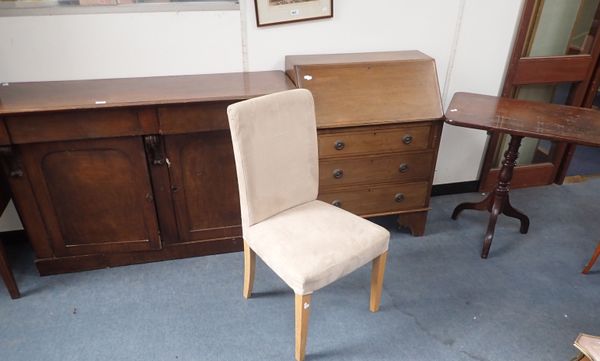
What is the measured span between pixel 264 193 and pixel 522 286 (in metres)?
1.39

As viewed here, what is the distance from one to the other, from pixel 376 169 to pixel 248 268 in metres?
0.81

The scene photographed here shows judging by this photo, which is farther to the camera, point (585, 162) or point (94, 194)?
point (585, 162)

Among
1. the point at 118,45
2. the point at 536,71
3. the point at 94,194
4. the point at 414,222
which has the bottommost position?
the point at 414,222

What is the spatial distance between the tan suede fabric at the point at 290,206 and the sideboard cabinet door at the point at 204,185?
399 millimetres

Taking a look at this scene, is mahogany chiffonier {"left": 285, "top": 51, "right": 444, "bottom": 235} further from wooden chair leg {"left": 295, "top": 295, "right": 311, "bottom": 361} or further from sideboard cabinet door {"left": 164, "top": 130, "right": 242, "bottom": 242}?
wooden chair leg {"left": 295, "top": 295, "right": 311, "bottom": 361}

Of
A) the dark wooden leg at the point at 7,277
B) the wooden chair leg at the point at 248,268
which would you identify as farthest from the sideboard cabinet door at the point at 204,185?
the dark wooden leg at the point at 7,277

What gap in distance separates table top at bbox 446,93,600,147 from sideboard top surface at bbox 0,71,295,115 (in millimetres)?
887

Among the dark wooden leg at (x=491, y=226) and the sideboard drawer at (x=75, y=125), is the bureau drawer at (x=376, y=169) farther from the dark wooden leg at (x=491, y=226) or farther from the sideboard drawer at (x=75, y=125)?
the sideboard drawer at (x=75, y=125)

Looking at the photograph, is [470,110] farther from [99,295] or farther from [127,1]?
[99,295]

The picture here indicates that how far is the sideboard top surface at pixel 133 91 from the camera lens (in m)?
1.72

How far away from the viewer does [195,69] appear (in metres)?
2.15

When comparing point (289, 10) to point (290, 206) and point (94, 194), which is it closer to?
point (290, 206)

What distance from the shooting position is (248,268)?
1.89 meters

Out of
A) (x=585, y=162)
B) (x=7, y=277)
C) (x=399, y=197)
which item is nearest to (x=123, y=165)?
(x=7, y=277)
